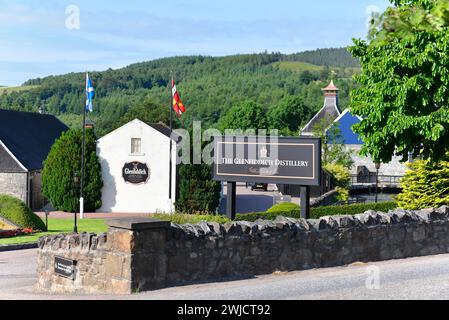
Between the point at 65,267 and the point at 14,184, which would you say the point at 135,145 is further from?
the point at 65,267

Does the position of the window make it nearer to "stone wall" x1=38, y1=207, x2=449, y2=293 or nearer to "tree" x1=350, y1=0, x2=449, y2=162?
"tree" x1=350, y1=0, x2=449, y2=162

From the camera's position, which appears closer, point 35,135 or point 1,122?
point 1,122

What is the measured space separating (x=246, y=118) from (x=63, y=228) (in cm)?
6654

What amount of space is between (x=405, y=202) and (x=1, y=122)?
3533cm

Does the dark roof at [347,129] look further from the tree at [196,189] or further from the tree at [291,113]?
the tree at [291,113]

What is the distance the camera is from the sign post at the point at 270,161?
69.2 feet

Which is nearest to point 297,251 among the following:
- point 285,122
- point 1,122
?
point 1,122

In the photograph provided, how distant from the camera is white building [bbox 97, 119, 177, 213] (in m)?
45.5

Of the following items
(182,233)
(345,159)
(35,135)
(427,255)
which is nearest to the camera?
(182,233)

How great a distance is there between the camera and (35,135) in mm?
56719

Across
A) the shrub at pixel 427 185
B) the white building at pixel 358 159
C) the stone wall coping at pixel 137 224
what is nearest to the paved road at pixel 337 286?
the stone wall coping at pixel 137 224

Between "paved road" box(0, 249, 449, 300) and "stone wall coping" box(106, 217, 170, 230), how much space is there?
4.11 feet

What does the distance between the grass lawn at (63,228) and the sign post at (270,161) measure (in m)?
9.63
